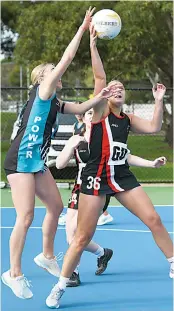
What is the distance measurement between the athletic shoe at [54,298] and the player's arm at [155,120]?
168 cm

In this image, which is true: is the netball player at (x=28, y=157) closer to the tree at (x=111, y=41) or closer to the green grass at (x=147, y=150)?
the green grass at (x=147, y=150)

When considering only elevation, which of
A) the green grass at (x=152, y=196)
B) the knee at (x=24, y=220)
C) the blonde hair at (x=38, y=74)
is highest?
the blonde hair at (x=38, y=74)

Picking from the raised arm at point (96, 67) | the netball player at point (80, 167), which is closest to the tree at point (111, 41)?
the netball player at point (80, 167)

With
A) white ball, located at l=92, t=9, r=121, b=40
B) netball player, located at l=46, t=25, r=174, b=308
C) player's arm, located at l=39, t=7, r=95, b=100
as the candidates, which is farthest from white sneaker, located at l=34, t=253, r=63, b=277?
white ball, located at l=92, t=9, r=121, b=40

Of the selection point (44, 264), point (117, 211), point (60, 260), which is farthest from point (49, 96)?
point (117, 211)

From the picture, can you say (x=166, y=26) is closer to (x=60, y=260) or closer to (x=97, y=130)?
(x=60, y=260)

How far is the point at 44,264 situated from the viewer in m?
7.06

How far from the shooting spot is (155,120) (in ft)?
21.5

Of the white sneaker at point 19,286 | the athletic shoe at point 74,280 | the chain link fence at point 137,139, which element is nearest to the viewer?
the white sneaker at point 19,286

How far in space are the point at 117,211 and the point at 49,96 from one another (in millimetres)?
5935

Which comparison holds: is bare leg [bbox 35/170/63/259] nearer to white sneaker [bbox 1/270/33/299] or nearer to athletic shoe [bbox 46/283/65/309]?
white sneaker [bbox 1/270/33/299]

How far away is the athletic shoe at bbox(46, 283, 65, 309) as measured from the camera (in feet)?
20.3

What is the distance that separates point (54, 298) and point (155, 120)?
6.28ft

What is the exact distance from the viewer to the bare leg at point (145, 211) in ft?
20.4
